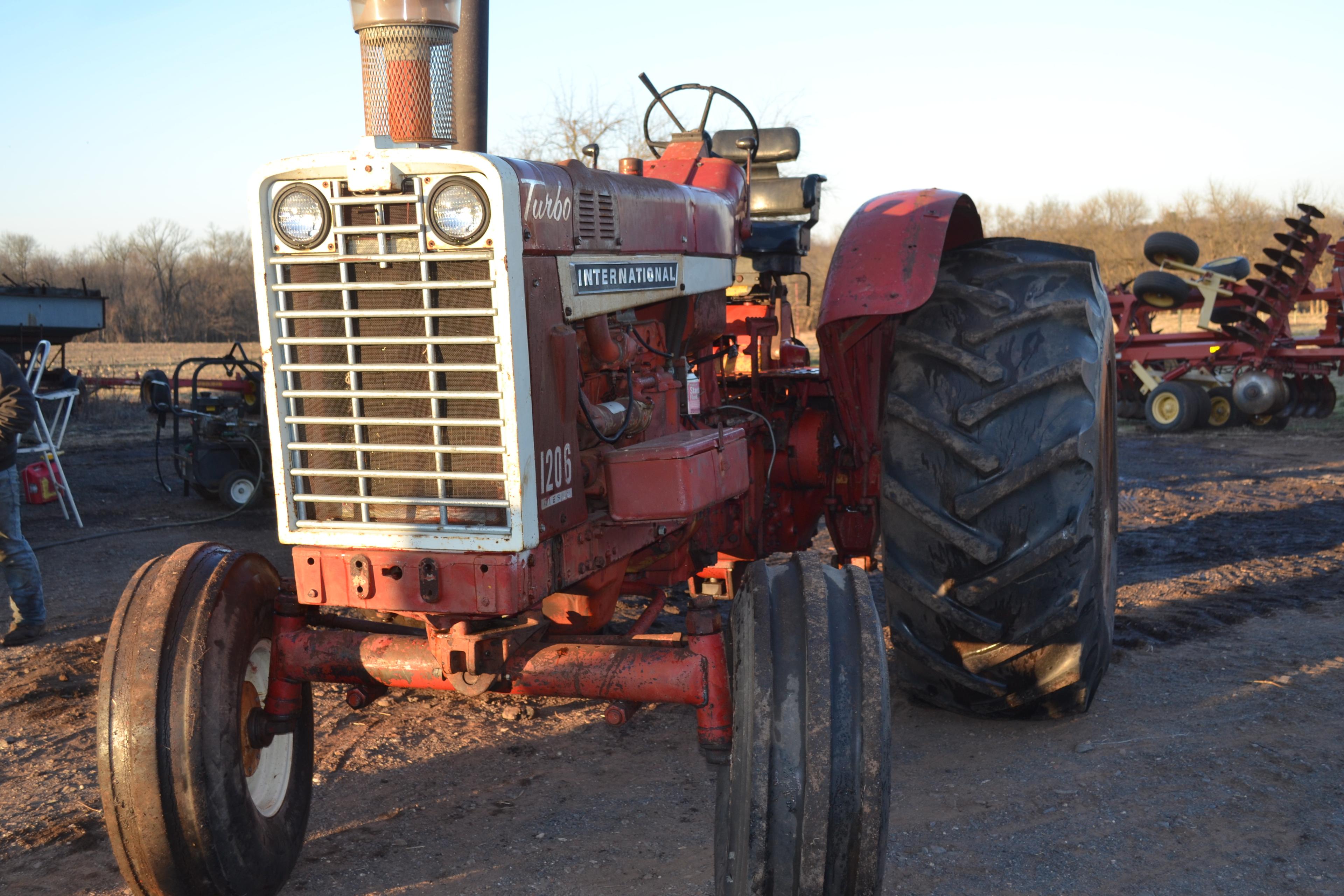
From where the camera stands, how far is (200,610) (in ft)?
9.24

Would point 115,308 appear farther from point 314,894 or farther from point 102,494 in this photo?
point 314,894

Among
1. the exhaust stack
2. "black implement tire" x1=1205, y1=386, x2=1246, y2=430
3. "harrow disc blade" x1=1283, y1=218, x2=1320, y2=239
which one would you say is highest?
the exhaust stack

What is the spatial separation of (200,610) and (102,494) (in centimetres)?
786

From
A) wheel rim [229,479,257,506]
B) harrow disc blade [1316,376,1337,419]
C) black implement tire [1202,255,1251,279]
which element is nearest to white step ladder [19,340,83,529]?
wheel rim [229,479,257,506]

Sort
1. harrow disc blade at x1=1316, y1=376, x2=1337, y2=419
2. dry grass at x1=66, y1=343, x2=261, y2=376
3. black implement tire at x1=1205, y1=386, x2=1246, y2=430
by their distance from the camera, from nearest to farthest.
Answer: black implement tire at x1=1205, y1=386, x2=1246, y2=430, harrow disc blade at x1=1316, y1=376, x2=1337, y2=419, dry grass at x1=66, y1=343, x2=261, y2=376

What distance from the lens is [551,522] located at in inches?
109

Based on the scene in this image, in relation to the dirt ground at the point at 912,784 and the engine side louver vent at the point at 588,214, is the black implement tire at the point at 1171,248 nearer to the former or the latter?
the dirt ground at the point at 912,784

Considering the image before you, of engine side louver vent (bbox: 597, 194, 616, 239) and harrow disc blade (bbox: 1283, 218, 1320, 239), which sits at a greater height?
harrow disc blade (bbox: 1283, 218, 1320, 239)

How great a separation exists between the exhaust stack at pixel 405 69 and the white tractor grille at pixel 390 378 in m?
0.35

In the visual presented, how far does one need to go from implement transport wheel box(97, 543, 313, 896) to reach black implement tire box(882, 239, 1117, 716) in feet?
6.66

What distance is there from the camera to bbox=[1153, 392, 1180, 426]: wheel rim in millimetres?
12539

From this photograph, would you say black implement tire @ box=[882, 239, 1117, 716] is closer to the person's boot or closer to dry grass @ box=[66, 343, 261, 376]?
the person's boot

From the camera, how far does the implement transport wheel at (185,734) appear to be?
8.87ft

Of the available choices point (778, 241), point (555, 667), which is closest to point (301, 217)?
point (555, 667)
